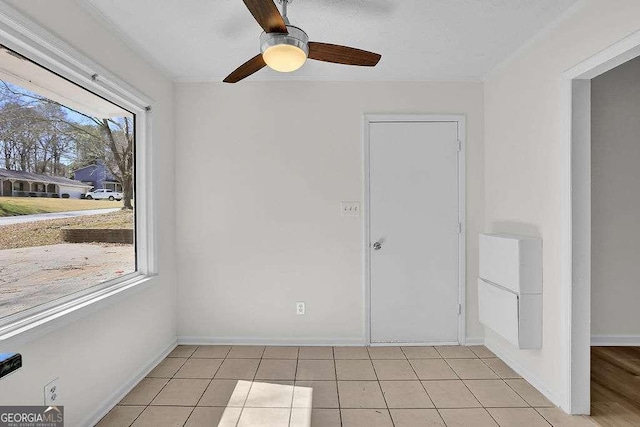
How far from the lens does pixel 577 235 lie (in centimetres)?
208

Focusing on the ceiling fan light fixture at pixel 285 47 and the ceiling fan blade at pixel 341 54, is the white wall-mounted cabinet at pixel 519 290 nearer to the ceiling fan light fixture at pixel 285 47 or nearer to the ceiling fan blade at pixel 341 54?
the ceiling fan blade at pixel 341 54

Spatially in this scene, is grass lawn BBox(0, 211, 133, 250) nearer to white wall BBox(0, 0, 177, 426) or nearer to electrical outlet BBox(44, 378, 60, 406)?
Answer: white wall BBox(0, 0, 177, 426)

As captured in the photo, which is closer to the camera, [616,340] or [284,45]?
[284,45]

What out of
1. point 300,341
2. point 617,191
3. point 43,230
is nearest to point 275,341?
point 300,341

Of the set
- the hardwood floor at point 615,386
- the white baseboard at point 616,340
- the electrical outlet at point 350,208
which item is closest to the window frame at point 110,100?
the electrical outlet at point 350,208

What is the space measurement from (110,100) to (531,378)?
3516mm

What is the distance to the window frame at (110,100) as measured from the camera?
1.54 meters

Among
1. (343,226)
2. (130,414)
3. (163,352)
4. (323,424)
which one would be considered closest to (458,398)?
(323,424)

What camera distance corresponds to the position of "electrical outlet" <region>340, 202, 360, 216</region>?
3.11m

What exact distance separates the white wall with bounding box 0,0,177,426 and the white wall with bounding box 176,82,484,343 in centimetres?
27

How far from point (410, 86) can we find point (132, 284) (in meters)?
2.78

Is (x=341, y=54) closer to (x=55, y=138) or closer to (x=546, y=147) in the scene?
(x=546, y=147)

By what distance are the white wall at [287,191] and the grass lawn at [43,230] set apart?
0.84 metres

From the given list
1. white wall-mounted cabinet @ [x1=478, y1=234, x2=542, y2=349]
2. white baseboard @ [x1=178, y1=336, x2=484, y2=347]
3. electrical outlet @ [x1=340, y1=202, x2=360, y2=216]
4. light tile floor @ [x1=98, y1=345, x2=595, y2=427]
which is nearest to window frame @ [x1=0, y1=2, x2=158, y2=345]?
light tile floor @ [x1=98, y1=345, x2=595, y2=427]
